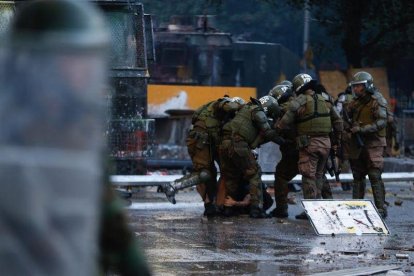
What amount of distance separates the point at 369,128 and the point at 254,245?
3567 millimetres

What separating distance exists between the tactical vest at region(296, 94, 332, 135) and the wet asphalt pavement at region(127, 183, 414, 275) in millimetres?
1043

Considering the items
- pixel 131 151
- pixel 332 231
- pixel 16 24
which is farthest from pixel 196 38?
pixel 16 24

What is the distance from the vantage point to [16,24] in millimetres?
2697

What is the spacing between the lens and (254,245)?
11633 millimetres

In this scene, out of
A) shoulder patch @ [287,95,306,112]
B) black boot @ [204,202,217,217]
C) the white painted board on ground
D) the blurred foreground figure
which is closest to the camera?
the blurred foreground figure

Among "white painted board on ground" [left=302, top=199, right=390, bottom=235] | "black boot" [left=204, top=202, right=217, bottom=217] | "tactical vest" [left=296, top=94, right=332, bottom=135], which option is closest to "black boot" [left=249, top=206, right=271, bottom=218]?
"black boot" [left=204, top=202, right=217, bottom=217]

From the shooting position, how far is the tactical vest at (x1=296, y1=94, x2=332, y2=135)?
14.2 m

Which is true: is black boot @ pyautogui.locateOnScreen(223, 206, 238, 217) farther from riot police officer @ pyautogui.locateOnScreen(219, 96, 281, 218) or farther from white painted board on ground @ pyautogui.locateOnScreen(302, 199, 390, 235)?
white painted board on ground @ pyautogui.locateOnScreen(302, 199, 390, 235)

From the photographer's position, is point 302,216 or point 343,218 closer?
point 343,218

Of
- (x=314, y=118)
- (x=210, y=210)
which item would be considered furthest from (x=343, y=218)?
(x=210, y=210)

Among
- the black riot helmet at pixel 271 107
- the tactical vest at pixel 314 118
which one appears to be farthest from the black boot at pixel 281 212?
the tactical vest at pixel 314 118

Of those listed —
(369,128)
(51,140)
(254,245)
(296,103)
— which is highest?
(51,140)

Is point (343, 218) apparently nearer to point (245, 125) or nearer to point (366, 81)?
point (245, 125)

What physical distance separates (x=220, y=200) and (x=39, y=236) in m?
12.7
